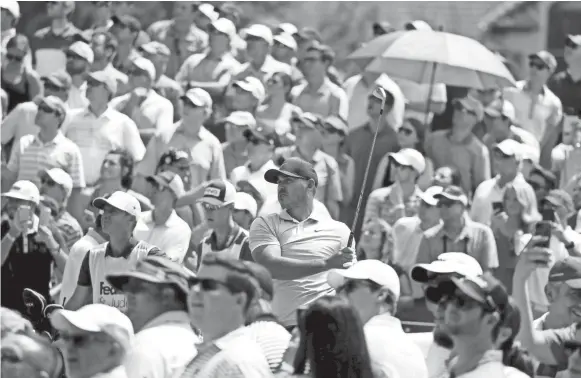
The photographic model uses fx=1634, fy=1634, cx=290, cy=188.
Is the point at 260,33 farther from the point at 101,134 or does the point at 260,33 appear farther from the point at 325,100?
the point at 101,134

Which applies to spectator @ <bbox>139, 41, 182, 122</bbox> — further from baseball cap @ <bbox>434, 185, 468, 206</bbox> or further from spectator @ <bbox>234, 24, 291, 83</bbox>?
baseball cap @ <bbox>434, 185, 468, 206</bbox>

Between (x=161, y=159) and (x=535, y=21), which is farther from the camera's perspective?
(x=535, y=21)

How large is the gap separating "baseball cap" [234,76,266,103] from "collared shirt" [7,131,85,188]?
5.46ft

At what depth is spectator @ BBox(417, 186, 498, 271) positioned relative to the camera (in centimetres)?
1227

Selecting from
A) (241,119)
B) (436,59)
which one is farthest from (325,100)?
(436,59)

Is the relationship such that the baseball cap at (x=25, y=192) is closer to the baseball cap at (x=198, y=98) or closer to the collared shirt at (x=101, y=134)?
the collared shirt at (x=101, y=134)

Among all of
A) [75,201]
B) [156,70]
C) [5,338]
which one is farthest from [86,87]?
[5,338]

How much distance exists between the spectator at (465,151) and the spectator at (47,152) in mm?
3125

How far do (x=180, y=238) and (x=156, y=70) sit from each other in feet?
15.0

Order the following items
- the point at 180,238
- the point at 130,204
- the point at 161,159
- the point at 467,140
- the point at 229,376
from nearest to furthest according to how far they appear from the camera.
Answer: the point at 229,376 → the point at 130,204 → the point at 180,238 → the point at 161,159 → the point at 467,140

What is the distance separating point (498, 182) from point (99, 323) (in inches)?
298

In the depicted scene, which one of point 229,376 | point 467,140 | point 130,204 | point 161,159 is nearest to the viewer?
point 229,376

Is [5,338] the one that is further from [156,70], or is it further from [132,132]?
[156,70]

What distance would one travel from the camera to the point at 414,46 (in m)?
13.9
